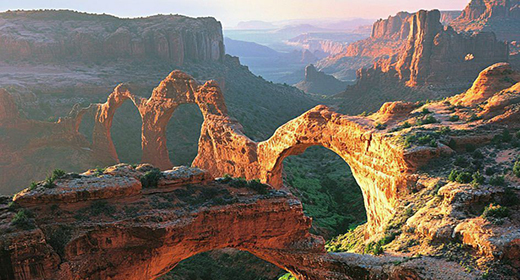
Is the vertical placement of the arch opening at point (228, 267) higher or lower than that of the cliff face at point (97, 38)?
lower

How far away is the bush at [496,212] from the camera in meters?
13.4

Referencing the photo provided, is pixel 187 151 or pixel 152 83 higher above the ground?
pixel 152 83

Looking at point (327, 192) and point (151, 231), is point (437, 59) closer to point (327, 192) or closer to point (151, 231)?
point (327, 192)

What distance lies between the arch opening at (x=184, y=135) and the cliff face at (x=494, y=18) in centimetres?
8677

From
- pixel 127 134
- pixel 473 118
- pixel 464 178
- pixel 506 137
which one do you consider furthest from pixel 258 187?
pixel 127 134

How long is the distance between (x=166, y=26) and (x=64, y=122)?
4704cm

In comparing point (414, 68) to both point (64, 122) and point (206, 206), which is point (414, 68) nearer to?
point (64, 122)

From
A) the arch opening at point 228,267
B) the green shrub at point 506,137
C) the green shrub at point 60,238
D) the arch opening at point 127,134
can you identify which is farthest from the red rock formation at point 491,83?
the arch opening at point 127,134

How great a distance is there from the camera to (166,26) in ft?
273

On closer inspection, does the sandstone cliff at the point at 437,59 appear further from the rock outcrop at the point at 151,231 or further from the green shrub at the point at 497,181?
the rock outcrop at the point at 151,231

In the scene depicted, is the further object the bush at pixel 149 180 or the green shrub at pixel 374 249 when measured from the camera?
the green shrub at pixel 374 249

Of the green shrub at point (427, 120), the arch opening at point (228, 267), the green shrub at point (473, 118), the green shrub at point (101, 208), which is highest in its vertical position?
the green shrub at point (473, 118)

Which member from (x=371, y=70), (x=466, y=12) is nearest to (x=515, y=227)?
(x=371, y=70)

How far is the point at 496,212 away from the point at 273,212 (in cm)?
792
